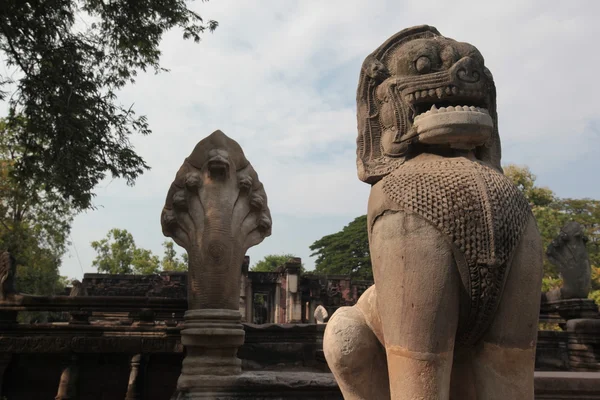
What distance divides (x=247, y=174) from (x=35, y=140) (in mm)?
4858

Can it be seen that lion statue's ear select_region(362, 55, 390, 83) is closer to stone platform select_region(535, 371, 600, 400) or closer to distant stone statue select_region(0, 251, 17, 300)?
stone platform select_region(535, 371, 600, 400)

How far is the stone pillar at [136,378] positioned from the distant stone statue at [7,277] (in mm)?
1427

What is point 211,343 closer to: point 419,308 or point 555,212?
point 419,308

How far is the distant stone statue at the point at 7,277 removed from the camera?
16.1 feet

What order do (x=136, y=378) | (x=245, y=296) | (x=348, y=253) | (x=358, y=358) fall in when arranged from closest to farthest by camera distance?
(x=358, y=358)
(x=136, y=378)
(x=245, y=296)
(x=348, y=253)

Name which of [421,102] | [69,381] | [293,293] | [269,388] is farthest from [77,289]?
[421,102]

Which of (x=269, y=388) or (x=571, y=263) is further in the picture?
(x=571, y=263)

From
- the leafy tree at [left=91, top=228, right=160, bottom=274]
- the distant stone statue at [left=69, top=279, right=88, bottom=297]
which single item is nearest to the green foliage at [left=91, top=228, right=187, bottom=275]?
the leafy tree at [left=91, top=228, right=160, bottom=274]

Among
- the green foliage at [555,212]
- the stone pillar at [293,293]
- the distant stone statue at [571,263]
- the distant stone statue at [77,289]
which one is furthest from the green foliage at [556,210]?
the distant stone statue at [77,289]

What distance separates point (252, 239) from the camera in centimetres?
463

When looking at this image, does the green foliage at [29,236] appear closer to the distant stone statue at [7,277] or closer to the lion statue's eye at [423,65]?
the distant stone statue at [7,277]

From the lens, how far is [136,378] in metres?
4.55

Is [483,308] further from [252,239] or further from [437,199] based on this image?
[252,239]

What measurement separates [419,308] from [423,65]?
1071mm
